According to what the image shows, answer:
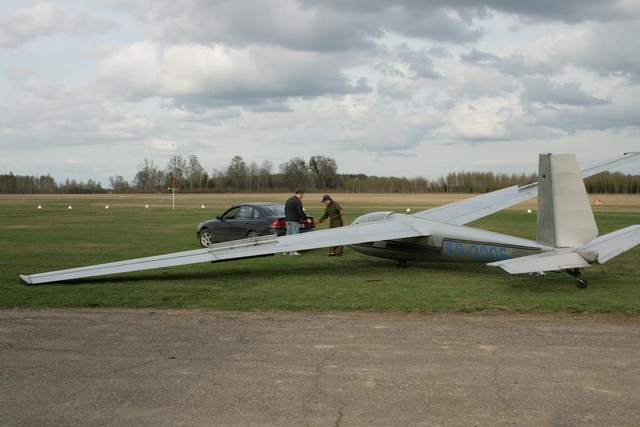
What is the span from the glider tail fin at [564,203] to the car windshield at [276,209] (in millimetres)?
10774

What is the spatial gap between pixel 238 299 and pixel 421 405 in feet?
20.7

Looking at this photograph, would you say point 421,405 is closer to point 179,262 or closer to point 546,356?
point 546,356

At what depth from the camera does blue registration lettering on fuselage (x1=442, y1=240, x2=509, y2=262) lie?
13.8m

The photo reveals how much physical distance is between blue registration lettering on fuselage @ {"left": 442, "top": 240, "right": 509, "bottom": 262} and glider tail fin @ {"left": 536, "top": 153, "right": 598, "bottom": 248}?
1.70 metres

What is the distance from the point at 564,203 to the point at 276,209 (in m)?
11.6

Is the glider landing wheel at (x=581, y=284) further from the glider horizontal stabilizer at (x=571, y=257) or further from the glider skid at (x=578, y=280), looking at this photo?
the glider horizontal stabilizer at (x=571, y=257)

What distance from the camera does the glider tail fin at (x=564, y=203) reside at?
1173 centimetres

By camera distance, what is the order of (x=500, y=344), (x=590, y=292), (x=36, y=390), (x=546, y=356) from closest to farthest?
(x=36, y=390) → (x=546, y=356) → (x=500, y=344) → (x=590, y=292)

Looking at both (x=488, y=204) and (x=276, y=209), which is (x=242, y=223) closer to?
(x=276, y=209)

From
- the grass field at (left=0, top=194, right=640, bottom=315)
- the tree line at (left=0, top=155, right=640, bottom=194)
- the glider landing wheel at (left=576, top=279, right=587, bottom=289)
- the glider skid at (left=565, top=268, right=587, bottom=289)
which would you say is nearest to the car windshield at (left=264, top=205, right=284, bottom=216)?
the grass field at (left=0, top=194, right=640, bottom=315)

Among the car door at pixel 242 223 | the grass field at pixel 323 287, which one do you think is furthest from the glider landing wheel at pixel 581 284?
the car door at pixel 242 223

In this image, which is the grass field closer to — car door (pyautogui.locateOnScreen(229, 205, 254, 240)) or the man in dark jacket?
the man in dark jacket

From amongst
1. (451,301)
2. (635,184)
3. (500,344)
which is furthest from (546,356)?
(635,184)

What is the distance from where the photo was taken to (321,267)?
16.6 m
